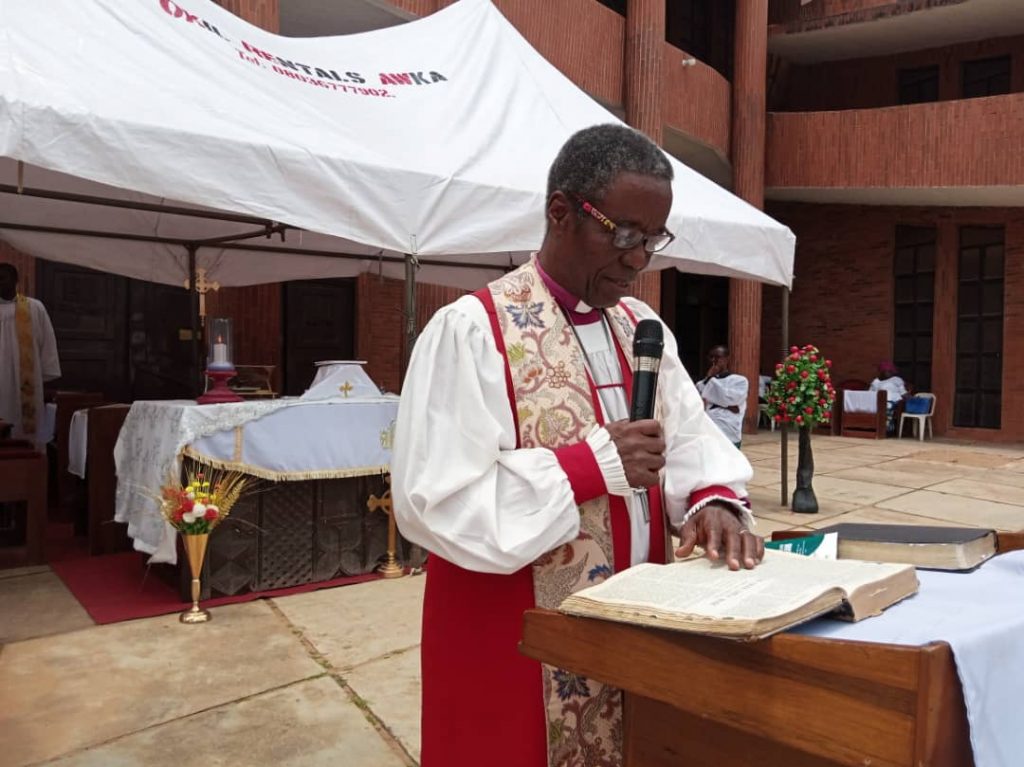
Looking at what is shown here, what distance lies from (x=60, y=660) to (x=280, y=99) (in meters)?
2.73

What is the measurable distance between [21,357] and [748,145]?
10975 mm

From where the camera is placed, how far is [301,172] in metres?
3.59

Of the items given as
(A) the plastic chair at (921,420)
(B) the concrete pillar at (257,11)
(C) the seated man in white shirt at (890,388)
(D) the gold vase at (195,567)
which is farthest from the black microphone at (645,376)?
(A) the plastic chair at (921,420)

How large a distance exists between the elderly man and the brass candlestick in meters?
3.15

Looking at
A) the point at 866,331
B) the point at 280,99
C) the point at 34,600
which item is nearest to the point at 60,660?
the point at 34,600

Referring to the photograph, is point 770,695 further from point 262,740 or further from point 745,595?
point 262,740

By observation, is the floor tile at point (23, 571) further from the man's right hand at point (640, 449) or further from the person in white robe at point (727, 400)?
the person in white robe at point (727, 400)

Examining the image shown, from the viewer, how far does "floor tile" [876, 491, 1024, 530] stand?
6375mm

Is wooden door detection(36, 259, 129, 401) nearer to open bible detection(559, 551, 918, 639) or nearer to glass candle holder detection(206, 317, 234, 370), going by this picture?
glass candle holder detection(206, 317, 234, 370)

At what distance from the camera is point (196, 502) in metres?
3.69

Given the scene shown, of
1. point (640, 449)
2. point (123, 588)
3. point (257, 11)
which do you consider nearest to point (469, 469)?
point (640, 449)

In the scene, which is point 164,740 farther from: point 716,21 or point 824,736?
point 716,21

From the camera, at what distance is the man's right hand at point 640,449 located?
1310 mm

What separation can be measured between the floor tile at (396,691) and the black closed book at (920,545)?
1723 mm
